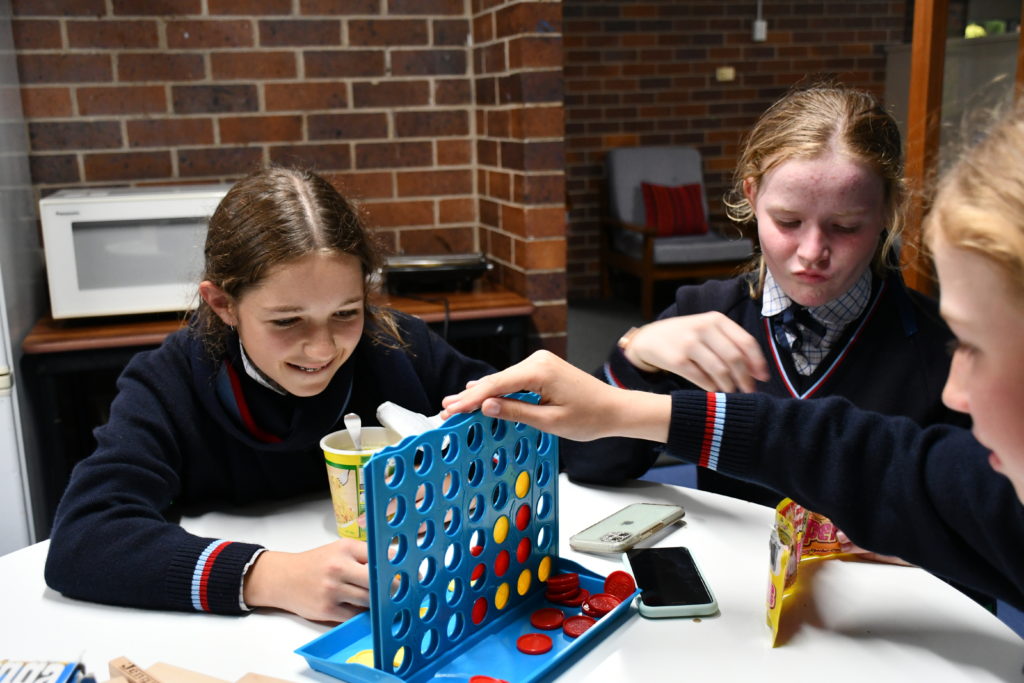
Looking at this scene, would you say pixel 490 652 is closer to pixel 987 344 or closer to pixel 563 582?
pixel 563 582

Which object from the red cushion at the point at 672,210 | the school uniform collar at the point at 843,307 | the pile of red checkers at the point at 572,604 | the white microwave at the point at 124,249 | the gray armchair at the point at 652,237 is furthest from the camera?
the red cushion at the point at 672,210

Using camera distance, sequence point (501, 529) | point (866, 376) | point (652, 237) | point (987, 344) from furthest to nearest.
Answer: point (652, 237)
point (866, 376)
point (501, 529)
point (987, 344)

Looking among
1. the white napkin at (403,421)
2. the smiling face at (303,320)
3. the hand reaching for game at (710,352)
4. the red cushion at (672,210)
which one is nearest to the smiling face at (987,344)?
the hand reaching for game at (710,352)

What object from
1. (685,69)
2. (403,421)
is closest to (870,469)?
(403,421)

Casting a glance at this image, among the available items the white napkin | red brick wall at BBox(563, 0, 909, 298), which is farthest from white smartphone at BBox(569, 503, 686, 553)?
red brick wall at BBox(563, 0, 909, 298)

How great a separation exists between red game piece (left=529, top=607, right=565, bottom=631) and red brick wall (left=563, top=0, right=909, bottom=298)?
207 inches

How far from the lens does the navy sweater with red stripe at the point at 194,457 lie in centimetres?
100

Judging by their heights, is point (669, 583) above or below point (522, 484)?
below

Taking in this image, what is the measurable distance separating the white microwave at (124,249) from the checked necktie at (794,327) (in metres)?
1.53

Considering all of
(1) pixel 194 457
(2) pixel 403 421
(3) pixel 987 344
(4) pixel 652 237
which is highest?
(3) pixel 987 344

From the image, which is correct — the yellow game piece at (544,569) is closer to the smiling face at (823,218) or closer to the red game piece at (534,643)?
the red game piece at (534,643)

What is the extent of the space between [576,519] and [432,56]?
207cm

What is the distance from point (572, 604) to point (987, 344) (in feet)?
1.68

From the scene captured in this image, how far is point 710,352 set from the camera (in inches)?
43.1
